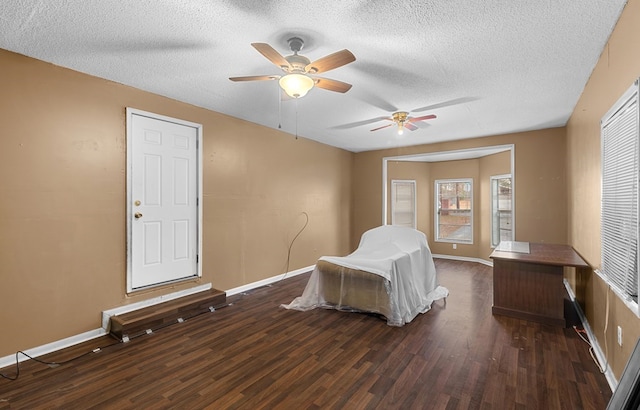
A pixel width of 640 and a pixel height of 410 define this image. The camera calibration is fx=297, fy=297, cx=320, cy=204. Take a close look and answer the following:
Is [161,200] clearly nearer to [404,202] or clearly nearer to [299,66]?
[299,66]

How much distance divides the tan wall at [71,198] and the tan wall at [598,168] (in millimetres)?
4069

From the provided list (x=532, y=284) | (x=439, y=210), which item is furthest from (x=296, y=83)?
(x=439, y=210)

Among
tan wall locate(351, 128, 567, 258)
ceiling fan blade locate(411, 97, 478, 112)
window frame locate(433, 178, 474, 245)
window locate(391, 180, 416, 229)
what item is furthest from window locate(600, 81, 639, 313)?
window locate(391, 180, 416, 229)

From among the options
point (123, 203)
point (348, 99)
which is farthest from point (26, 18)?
point (348, 99)

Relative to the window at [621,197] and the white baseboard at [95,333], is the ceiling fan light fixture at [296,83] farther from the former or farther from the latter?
the white baseboard at [95,333]

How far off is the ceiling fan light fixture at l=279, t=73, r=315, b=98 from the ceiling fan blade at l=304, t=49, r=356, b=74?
0.08 metres

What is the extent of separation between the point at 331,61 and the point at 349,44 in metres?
0.33

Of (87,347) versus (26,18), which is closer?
(26,18)

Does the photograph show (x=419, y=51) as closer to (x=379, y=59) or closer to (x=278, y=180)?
(x=379, y=59)

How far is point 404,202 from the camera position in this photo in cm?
755

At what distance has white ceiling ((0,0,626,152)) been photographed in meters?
1.94

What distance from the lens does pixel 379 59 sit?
8.56ft

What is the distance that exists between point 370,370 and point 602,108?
2932 millimetres

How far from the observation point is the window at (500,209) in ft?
20.4
